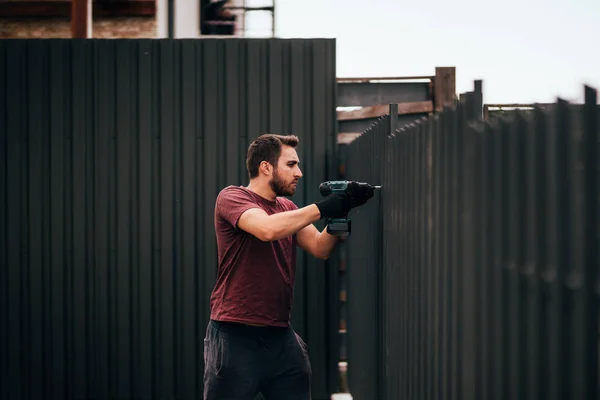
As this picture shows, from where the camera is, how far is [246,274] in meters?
4.10

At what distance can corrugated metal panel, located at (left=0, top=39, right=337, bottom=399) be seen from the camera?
6000 mm

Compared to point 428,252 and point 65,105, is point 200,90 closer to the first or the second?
point 65,105

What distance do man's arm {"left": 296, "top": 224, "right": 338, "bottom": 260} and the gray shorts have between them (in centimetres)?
59

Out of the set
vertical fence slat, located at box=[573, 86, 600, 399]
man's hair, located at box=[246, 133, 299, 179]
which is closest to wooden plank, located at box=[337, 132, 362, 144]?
man's hair, located at box=[246, 133, 299, 179]

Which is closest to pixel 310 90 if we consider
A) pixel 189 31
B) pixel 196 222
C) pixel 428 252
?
pixel 196 222

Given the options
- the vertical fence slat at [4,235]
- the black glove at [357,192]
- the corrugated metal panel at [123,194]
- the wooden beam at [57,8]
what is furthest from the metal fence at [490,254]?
the wooden beam at [57,8]

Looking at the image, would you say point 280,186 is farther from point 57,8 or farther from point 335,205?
point 57,8

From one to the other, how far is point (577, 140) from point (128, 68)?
5.06 m

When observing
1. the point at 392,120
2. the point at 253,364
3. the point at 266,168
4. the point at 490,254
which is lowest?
the point at 253,364

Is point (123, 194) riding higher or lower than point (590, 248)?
higher

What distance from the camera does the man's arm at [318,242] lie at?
176 inches

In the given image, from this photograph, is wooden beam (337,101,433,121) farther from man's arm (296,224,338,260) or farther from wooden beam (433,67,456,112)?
man's arm (296,224,338,260)

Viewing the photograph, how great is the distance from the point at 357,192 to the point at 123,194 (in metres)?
2.91

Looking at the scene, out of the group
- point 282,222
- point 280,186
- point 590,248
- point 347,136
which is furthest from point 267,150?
point 347,136
